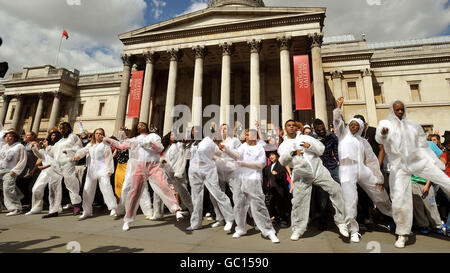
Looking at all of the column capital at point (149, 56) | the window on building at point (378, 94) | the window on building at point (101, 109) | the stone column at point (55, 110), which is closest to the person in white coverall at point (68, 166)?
the column capital at point (149, 56)

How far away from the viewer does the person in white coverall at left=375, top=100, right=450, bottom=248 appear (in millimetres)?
3223

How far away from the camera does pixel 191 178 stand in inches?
171

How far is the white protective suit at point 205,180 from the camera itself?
413 centimetres

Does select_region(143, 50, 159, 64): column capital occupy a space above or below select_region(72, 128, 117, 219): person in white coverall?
above

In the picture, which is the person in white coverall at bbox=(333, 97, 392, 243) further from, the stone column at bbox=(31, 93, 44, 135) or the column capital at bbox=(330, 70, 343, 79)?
the stone column at bbox=(31, 93, 44, 135)

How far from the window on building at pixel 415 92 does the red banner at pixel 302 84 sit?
13.1 metres

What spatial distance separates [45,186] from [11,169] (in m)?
1.06

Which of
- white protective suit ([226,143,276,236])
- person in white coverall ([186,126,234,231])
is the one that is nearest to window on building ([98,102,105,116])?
person in white coverall ([186,126,234,231])

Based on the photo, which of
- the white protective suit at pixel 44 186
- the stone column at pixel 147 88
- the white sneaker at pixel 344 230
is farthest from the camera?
the stone column at pixel 147 88

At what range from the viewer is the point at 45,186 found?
570 centimetres

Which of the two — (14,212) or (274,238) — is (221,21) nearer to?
(14,212)

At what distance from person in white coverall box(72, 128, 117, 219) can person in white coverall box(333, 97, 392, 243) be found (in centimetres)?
491

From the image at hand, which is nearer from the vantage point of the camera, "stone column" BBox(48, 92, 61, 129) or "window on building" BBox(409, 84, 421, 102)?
"window on building" BBox(409, 84, 421, 102)

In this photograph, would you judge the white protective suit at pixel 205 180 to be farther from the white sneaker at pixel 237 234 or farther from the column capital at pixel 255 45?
the column capital at pixel 255 45
